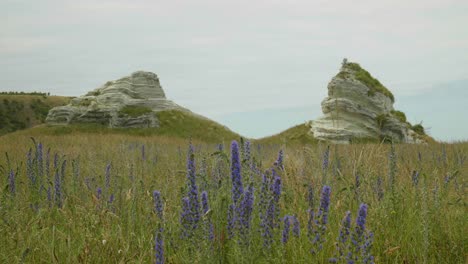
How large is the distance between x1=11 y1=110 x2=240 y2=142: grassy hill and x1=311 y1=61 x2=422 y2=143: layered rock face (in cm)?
798

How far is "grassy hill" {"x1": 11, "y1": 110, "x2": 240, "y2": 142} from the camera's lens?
32.0m

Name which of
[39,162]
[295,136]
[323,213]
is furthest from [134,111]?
[323,213]

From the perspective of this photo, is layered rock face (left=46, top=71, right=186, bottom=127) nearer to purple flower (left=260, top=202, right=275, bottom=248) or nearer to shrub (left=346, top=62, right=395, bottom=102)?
shrub (left=346, top=62, right=395, bottom=102)

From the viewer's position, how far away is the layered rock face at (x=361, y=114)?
28656 mm

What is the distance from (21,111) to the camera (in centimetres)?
8681

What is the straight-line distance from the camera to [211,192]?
14.5 ft

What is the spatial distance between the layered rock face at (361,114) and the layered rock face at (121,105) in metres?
14.8

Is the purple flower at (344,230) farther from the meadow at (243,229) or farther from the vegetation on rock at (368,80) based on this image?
the vegetation on rock at (368,80)

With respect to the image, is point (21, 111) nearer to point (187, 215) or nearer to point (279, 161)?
point (279, 161)

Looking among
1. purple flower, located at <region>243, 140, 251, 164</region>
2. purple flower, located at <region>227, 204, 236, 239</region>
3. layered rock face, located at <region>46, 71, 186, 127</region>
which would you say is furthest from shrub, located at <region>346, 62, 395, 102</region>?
Answer: purple flower, located at <region>227, 204, 236, 239</region>

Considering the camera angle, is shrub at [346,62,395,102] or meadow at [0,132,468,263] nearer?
meadow at [0,132,468,263]

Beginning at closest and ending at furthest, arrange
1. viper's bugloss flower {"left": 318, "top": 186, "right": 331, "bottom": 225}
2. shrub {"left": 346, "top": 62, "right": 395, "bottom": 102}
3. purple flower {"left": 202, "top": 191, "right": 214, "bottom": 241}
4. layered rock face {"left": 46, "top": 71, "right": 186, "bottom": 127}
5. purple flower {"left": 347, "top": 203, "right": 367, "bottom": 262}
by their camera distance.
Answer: purple flower {"left": 347, "top": 203, "right": 367, "bottom": 262}, viper's bugloss flower {"left": 318, "top": 186, "right": 331, "bottom": 225}, purple flower {"left": 202, "top": 191, "right": 214, "bottom": 241}, shrub {"left": 346, "top": 62, "right": 395, "bottom": 102}, layered rock face {"left": 46, "top": 71, "right": 186, "bottom": 127}

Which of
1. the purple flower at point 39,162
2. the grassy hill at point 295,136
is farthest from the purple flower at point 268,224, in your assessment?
the grassy hill at point 295,136

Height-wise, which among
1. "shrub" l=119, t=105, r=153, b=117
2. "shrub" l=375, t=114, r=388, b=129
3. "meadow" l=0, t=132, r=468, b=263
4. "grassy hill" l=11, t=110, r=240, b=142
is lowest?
"meadow" l=0, t=132, r=468, b=263
